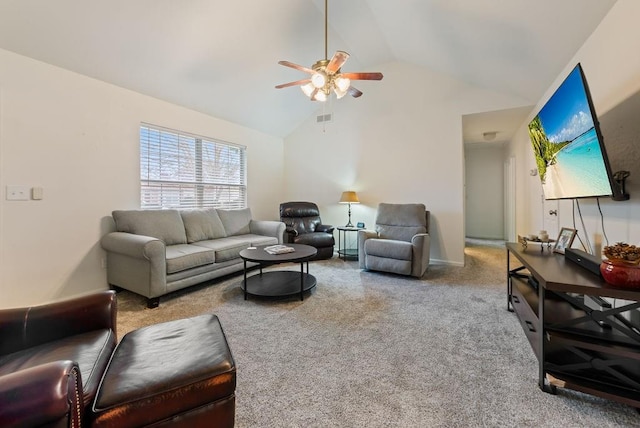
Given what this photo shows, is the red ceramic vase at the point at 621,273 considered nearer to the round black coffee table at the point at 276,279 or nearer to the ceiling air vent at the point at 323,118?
the round black coffee table at the point at 276,279

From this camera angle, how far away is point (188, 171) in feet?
13.6

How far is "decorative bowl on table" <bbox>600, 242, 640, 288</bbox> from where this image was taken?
128 cm

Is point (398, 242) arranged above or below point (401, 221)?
below

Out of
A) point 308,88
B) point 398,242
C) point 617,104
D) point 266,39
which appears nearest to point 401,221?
point 398,242

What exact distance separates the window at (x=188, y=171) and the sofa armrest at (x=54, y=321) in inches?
97.9

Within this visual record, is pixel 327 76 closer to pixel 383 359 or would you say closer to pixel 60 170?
pixel 383 359

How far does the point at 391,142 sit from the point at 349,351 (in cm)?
375

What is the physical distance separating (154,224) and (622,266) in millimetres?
3950

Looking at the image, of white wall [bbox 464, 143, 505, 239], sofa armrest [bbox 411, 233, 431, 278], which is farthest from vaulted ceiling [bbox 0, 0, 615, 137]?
white wall [bbox 464, 143, 505, 239]

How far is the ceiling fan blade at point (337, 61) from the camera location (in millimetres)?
2391

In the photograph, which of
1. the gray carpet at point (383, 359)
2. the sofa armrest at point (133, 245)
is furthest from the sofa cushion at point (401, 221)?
the sofa armrest at point (133, 245)

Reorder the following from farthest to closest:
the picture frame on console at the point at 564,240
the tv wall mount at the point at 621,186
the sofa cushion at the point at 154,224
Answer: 1. the sofa cushion at the point at 154,224
2. the picture frame on console at the point at 564,240
3. the tv wall mount at the point at 621,186

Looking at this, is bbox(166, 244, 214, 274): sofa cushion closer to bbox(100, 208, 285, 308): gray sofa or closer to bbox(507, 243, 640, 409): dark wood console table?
bbox(100, 208, 285, 308): gray sofa

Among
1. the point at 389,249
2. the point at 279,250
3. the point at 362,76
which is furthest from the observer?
the point at 389,249
